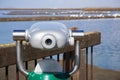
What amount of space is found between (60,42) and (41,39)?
0.29 feet

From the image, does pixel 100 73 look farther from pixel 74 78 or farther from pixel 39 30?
pixel 39 30

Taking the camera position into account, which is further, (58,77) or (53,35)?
(58,77)

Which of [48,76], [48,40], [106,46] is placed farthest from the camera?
[106,46]

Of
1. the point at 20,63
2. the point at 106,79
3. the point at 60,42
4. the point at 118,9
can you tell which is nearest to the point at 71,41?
the point at 60,42

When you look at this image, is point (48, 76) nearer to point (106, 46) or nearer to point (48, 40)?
point (48, 40)

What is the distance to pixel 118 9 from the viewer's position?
145 m

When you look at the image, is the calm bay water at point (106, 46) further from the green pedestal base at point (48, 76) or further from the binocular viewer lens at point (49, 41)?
the binocular viewer lens at point (49, 41)

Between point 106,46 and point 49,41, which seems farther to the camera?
point 106,46

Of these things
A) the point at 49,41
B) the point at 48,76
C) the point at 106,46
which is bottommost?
the point at 106,46

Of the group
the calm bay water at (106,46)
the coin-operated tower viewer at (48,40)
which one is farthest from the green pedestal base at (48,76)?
the calm bay water at (106,46)

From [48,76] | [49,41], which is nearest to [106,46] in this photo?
[48,76]

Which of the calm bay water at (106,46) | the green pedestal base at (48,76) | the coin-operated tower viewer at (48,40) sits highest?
the coin-operated tower viewer at (48,40)

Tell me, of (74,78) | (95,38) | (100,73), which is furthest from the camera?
(100,73)

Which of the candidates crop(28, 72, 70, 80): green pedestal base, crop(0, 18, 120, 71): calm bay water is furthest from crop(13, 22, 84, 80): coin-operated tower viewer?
crop(0, 18, 120, 71): calm bay water
